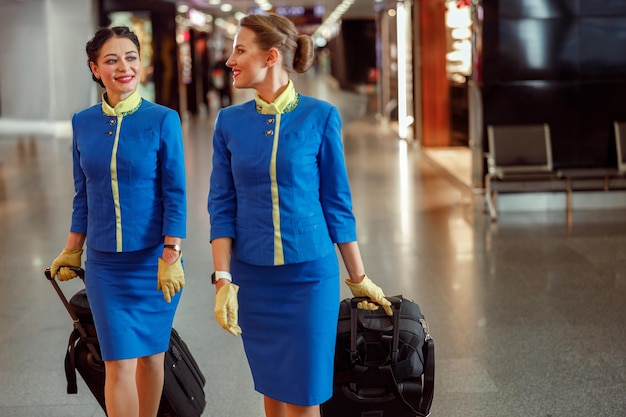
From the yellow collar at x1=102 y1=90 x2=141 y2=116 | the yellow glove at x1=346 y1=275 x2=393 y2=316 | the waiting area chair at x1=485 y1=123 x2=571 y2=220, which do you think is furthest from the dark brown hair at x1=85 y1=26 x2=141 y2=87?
the waiting area chair at x1=485 y1=123 x2=571 y2=220

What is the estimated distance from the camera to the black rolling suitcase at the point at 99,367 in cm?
352

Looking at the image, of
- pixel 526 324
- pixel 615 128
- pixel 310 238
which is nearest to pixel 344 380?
pixel 310 238

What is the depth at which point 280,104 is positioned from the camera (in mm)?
2883

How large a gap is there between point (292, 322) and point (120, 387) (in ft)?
2.50

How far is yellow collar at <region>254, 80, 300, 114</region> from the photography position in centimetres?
288

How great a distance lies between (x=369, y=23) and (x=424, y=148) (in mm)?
26258

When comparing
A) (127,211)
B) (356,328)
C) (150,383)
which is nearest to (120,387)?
(150,383)

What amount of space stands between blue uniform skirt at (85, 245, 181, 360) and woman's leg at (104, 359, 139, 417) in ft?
0.12

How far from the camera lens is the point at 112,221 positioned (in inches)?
128

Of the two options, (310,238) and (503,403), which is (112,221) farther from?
(503,403)

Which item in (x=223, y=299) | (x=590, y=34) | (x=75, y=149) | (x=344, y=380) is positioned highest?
(x=590, y=34)

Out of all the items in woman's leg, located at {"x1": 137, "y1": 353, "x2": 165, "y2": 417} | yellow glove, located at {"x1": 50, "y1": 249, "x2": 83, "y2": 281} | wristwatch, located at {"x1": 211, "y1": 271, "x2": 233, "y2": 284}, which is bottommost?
woman's leg, located at {"x1": 137, "y1": 353, "x2": 165, "y2": 417}

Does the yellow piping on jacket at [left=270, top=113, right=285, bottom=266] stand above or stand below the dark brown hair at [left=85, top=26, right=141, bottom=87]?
below

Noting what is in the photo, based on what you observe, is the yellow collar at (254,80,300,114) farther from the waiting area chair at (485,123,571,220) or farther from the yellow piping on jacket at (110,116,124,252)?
the waiting area chair at (485,123,571,220)
